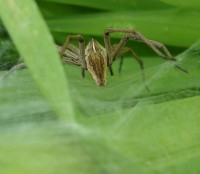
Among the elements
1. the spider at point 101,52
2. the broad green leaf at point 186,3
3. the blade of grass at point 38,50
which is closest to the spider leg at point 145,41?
the spider at point 101,52

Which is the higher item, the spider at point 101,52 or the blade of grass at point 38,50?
the blade of grass at point 38,50

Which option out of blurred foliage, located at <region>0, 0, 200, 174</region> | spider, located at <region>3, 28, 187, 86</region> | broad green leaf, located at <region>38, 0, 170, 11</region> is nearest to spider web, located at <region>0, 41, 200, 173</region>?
blurred foliage, located at <region>0, 0, 200, 174</region>

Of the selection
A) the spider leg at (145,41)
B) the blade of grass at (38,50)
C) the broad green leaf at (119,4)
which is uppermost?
the blade of grass at (38,50)

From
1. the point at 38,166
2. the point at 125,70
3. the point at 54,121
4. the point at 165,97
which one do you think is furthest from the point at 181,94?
the point at 38,166

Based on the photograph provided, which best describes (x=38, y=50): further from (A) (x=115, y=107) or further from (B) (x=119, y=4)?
(B) (x=119, y=4)

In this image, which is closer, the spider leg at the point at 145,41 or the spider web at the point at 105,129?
the spider web at the point at 105,129

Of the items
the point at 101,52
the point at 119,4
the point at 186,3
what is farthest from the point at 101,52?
the point at 186,3

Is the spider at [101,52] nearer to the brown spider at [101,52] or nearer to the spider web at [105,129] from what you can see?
the brown spider at [101,52]

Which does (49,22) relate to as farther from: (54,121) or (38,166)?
(38,166)
